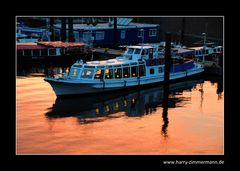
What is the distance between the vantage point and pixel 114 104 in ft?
98.7

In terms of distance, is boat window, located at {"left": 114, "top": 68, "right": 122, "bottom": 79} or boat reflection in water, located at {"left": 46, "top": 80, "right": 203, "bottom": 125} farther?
boat window, located at {"left": 114, "top": 68, "right": 122, "bottom": 79}

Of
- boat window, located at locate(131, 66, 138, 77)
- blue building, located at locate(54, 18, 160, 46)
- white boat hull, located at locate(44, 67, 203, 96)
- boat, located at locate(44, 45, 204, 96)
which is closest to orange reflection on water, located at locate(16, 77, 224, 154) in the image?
white boat hull, located at locate(44, 67, 203, 96)

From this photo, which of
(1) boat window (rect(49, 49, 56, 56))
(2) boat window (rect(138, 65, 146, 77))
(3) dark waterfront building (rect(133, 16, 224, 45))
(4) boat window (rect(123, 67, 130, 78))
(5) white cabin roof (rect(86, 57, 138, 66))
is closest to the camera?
(5) white cabin roof (rect(86, 57, 138, 66))

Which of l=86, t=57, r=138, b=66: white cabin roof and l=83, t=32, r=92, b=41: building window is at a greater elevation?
l=83, t=32, r=92, b=41: building window

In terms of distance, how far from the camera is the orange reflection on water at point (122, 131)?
2056 centimetres

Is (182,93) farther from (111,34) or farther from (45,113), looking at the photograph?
(111,34)

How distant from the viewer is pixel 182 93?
33188mm

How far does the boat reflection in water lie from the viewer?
27.0m

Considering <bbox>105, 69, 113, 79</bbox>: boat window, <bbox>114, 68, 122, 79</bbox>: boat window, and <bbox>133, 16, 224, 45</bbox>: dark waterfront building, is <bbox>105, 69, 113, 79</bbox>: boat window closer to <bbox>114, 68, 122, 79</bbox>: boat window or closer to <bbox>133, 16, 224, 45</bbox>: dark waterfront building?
<bbox>114, 68, 122, 79</bbox>: boat window

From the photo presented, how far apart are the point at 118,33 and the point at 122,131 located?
34.4 metres

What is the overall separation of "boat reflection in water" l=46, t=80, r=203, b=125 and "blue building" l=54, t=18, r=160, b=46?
858 inches

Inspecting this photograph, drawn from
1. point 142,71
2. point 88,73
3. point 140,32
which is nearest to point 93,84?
point 88,73

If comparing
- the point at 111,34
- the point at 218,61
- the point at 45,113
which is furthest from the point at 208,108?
the point at 111,34

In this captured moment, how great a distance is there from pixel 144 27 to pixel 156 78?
2348cm
